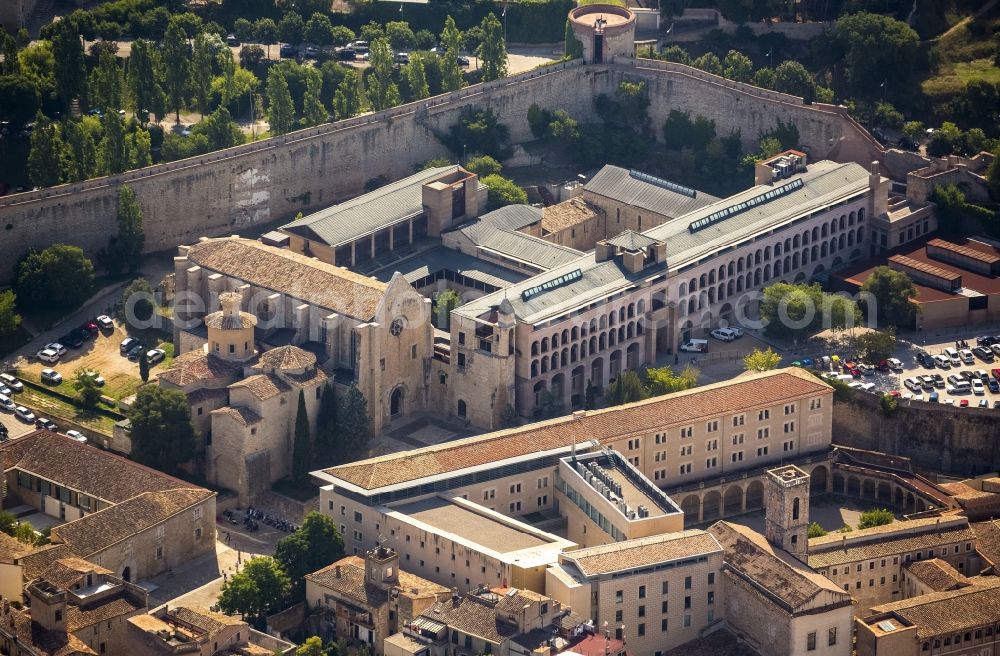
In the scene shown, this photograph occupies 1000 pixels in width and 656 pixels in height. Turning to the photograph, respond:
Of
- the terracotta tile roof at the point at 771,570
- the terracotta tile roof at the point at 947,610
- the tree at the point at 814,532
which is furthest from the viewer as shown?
the tree at the point at 814,532

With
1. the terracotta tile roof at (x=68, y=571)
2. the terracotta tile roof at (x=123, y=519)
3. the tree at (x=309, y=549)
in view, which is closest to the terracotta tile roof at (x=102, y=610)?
the terracotta tile roof at (x=68, y=571)

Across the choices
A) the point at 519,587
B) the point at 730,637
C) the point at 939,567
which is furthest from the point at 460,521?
the point at 939,567

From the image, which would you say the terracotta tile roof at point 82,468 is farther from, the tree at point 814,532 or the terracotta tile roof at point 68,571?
the tree at point 814,532

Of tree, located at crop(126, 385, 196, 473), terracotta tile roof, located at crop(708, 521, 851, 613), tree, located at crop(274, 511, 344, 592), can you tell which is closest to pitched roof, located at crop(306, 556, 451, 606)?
tree, located at crop(274, 511, 344, 592)

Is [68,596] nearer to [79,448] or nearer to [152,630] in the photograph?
[152,630]

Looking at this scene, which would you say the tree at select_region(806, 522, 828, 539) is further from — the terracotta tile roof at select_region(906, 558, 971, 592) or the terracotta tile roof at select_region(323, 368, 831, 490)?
the terracotta tile roof at select_region(323, 368, 831, 490)

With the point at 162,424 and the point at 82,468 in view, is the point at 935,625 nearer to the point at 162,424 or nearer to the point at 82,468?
the point at 162,424
